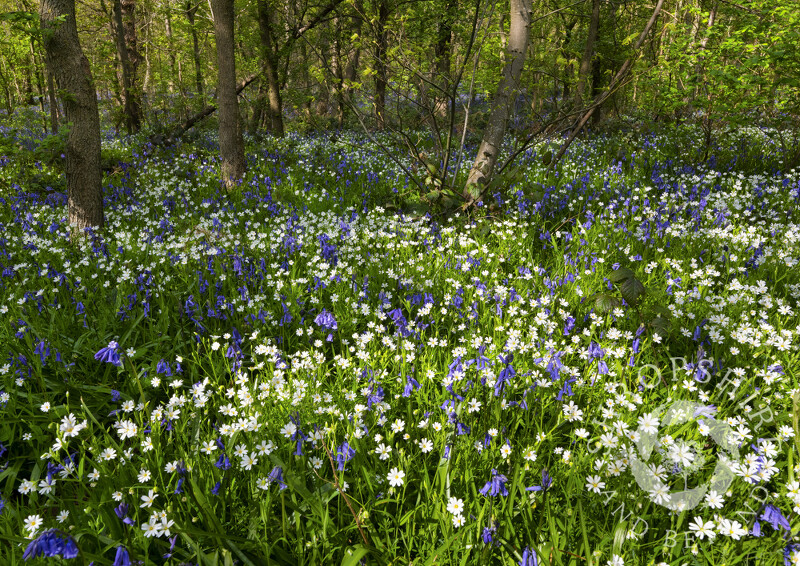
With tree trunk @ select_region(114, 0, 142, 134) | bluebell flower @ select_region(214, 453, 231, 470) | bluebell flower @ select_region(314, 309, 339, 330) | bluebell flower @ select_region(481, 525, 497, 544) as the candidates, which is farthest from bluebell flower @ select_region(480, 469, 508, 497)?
tree trunk @ select_region(114, 0, 142, 134)

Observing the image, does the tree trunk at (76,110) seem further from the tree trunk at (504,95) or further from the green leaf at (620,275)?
the green leaf at (620,275)

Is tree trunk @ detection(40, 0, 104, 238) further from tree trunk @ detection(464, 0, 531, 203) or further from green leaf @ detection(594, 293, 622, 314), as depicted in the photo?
green leaf @ detection(594, 293, 622, 314)

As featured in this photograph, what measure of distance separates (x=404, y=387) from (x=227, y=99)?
6253mm

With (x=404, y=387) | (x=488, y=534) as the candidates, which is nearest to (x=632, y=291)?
(x=404, y=387)

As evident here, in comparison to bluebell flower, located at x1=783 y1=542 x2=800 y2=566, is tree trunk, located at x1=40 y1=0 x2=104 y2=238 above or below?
above

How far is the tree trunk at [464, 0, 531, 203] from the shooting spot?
18.7 ft

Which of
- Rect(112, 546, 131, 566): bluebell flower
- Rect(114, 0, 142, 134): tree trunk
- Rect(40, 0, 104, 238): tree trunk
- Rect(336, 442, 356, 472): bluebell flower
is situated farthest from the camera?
Rect(114, 0, 142, 134): tree trunk

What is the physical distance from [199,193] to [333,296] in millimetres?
4564

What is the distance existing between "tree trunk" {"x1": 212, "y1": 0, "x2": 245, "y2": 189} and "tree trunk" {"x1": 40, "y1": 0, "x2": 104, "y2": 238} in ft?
6.71

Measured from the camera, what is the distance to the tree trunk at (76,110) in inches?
183

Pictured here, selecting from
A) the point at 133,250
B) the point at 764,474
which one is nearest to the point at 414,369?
the point at 764,474

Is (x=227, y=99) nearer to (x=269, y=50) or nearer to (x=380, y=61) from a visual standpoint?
(x=380, y=61)

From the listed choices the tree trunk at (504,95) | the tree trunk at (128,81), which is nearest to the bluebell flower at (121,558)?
the tree trunk at (504,95)

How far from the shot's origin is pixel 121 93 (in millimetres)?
14461
